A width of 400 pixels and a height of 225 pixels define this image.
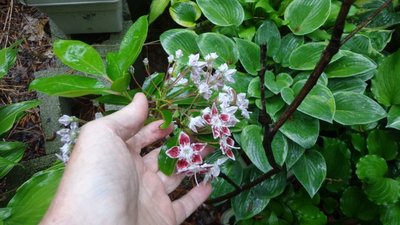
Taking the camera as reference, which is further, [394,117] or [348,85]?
[348,85]

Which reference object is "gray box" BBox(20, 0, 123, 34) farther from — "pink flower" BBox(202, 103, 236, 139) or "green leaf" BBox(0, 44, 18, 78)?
"pink flower" BBox(202, 103, 236, 139)

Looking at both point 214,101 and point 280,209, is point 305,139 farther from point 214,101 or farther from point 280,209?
point 214,101

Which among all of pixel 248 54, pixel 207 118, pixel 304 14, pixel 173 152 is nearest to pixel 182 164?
pixel 173 152

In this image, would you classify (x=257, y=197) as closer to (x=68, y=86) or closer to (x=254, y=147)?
(x=254, y=147)

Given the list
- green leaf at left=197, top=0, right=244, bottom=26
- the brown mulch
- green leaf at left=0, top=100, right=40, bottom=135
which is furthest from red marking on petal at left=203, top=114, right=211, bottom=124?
the brown mulch

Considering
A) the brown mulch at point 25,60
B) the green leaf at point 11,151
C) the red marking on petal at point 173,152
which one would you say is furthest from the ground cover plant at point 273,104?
the brown mulch at point 25,60

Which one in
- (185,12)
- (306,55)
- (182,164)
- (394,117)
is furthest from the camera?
(185,12)
